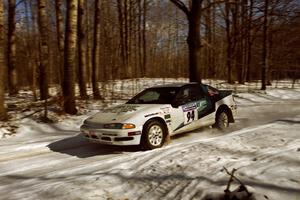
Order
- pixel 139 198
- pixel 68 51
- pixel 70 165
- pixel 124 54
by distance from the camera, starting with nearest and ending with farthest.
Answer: pixel 139 198 → pixel 70 165 → pixel 68 51 → pixel 124 54

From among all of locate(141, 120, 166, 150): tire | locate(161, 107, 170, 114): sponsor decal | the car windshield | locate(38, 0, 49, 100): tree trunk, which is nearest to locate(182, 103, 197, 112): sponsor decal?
the car windshield

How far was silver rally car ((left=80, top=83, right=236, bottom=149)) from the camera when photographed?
763 cm

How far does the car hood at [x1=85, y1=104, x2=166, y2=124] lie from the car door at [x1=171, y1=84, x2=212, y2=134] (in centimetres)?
57

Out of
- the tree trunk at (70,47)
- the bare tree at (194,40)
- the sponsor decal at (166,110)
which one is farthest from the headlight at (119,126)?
the bare tree at (194,40)

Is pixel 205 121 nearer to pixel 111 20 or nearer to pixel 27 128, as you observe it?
pixel 27 128

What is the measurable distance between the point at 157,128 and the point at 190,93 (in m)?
1.67

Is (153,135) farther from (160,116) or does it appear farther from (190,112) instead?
(190,112)

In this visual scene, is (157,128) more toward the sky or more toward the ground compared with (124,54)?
more toward the ground

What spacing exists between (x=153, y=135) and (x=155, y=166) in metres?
1.74

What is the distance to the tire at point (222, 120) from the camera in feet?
32.0

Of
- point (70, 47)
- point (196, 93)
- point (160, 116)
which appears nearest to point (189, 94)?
point (196, 93)

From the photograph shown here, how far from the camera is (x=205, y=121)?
30.7 ft

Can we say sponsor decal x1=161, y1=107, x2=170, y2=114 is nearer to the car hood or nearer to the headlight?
the car hood

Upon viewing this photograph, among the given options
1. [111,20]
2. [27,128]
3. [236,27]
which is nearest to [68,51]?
[27,128]
